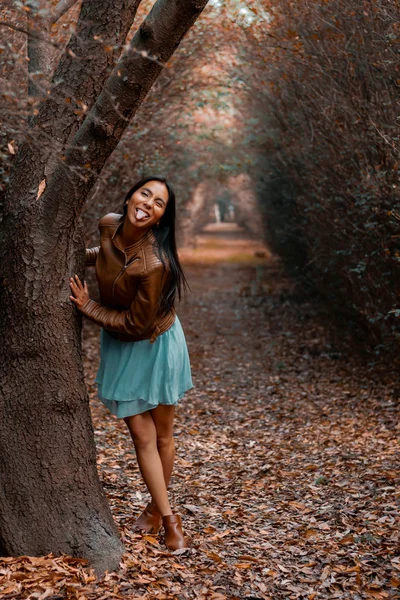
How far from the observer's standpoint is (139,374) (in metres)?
3.73

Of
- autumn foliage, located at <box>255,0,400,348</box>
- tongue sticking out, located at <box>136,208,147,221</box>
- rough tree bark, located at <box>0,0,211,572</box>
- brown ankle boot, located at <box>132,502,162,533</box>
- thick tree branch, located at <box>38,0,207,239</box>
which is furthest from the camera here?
autumn foliage, located at <box>255,0,400,348</box>

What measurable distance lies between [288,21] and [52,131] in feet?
19.6

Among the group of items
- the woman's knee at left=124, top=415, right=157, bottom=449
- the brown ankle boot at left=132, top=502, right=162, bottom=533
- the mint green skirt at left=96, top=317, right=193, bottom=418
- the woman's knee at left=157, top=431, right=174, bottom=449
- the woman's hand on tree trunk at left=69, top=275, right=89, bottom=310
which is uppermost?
the woman's hand on tree trunk at left=69, top=275, right=89, bottom=310

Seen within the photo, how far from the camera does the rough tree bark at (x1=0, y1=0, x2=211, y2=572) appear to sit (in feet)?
11.0

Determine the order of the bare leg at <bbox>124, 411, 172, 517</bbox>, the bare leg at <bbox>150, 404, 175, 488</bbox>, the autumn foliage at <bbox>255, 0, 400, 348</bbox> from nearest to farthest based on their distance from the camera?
the bare leg at <bbox>124, 411, 172, 517</bbox> → the bare leg at <bbox>150, 404, 175, 488</bbox> → the autumn foliage at <bbox>255, 0, 400, 348</bbox>

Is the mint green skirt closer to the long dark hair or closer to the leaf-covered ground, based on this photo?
the long dark hair

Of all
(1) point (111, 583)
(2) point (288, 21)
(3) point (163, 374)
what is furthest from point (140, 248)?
(2) point (288, 21)

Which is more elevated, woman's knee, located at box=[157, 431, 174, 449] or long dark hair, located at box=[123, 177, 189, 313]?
long dark hair, located at box=[123, 177, 189, 313]

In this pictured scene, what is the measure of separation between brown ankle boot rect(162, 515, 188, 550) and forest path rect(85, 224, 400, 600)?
9 cm

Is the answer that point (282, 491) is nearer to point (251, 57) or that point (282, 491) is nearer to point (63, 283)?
point (63, 283)

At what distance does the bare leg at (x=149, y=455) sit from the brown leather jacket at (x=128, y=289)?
449mm

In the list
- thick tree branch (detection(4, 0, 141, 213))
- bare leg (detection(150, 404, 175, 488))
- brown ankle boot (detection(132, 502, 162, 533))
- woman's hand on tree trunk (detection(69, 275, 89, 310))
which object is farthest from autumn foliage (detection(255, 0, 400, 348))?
thick tree branch (detection(4, 0, 141, 213))

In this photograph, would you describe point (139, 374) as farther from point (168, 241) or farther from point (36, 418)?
point (168, 241)

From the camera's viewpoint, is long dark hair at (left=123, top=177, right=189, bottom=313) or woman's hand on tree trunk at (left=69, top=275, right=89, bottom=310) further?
long dark hair at (left=123, top=177, right=189, bottom=313)
